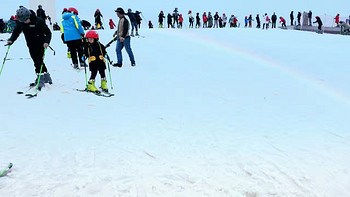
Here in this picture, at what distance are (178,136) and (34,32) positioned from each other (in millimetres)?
4051

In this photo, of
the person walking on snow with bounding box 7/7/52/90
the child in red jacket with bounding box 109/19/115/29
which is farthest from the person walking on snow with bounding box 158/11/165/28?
the person walking on snow with bounding box 7/7/52/90

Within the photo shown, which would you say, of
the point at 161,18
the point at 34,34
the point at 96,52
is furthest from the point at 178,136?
the point at 161,18

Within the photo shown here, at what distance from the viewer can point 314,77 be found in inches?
372

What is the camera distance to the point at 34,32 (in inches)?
250

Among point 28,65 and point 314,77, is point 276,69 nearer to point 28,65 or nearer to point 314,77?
point 314,77

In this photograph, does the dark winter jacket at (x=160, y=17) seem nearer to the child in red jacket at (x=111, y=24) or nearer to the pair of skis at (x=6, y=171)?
the child in red jacket at (x=111, y=24)

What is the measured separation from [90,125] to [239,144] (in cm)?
234

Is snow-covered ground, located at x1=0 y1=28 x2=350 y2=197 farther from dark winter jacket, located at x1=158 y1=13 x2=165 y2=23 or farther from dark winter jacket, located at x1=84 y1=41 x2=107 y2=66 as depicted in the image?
dark winter jacket, located at x1=158 y1=13 x2=165 y2=23

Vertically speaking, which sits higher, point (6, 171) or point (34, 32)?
point (34, 32)

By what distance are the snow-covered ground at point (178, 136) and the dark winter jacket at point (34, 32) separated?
1.11m

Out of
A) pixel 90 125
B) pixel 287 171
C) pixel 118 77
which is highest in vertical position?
pixel 118 77

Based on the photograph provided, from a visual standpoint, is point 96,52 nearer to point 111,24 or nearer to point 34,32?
point 34,32

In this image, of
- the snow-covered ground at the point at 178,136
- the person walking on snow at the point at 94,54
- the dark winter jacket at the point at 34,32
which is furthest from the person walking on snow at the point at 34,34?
the person walking on snow at the point at 94,54

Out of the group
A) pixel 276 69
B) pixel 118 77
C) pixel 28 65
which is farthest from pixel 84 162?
pixel 276 69
